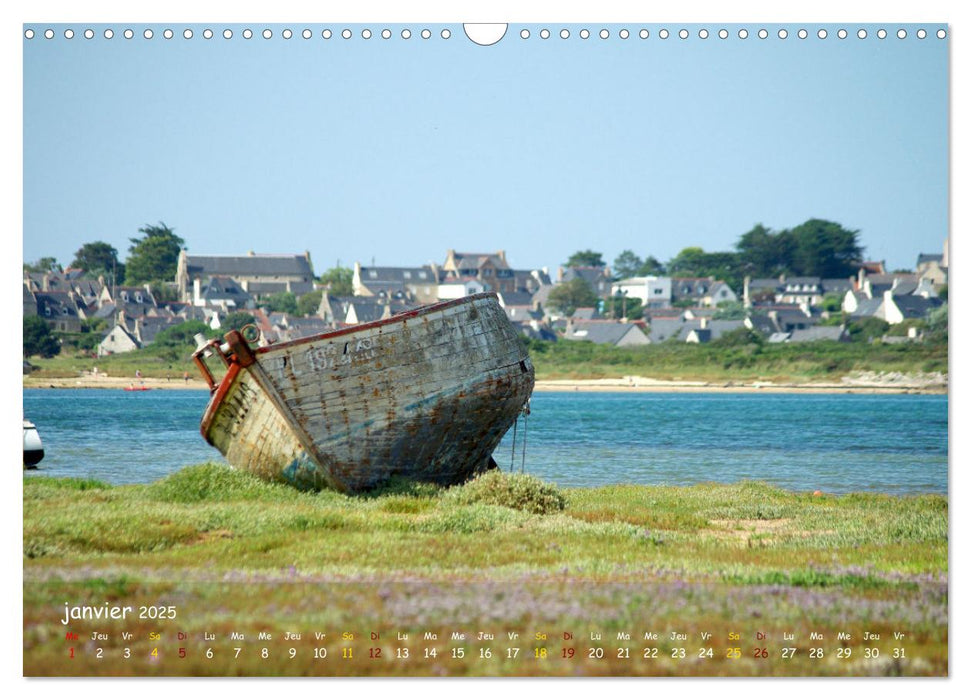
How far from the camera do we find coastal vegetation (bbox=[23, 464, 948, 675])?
28.5ft

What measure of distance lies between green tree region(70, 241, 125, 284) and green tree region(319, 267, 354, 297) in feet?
8.06

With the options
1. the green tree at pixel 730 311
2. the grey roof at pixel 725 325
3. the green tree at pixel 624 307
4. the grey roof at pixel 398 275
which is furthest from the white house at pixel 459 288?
the grey roof at pixel 725 325

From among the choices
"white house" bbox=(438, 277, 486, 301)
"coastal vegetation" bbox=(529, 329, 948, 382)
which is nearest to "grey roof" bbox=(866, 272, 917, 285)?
"coastal vegetation" bbox=(529, 329, 948, 382)

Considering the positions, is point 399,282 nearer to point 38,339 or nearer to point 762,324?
point 38,339

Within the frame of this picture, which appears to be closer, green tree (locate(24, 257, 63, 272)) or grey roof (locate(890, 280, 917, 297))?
green tree (locate(24, 257, 63, 272))

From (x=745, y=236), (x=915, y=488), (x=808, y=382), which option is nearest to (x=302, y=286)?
(x=745, y=236)

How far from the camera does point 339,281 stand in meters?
14.7

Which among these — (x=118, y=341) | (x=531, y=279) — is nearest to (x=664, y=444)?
(x=531, y=279)

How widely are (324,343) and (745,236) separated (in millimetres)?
6035

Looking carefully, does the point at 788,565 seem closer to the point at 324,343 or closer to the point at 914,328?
the point at 914,328

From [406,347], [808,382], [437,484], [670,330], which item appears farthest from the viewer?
[808,382]

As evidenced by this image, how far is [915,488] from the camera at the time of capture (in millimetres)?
22609

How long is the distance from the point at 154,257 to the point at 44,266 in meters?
2.87

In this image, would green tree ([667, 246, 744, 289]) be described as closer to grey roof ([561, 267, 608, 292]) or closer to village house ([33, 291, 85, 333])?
grey roof ([561, 267, 608, 292])
